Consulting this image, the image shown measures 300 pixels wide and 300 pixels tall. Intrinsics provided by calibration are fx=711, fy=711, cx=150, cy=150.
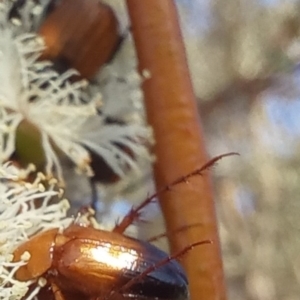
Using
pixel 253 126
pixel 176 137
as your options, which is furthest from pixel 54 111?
pixel 253 126

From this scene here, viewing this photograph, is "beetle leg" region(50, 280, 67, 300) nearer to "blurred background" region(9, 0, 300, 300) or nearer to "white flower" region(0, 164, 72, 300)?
"white flower" region(0, 164, 72, 300)

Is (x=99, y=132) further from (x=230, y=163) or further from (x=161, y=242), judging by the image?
(x=230, y=163)

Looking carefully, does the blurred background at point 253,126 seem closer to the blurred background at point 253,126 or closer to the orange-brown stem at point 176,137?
the blurred background at point 253,126

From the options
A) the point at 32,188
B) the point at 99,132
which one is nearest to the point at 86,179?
the point at 99,132

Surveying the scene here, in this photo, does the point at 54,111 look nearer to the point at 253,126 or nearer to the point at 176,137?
the point at 176,137

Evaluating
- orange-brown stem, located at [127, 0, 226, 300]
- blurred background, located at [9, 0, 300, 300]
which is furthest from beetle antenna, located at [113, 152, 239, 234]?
blurred background, located at [9, 0, 300, 300]

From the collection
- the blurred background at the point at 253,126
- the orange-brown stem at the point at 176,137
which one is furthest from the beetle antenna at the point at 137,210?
the blurred background at the point at 253,126

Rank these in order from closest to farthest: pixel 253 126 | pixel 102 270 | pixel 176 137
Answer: pixel 102 270, pixel 176 137, pixel 253 126
